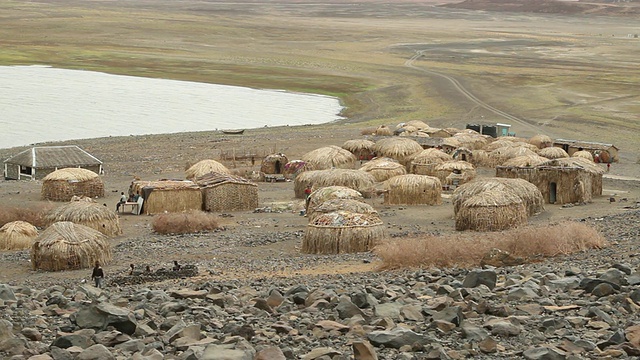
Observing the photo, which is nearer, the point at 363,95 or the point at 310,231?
the point at 310,231

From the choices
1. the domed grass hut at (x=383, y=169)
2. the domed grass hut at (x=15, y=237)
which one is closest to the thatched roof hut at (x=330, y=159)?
the domed grass hut at (x=383, y=169)

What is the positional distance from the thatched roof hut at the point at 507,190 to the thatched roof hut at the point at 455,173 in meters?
8.09

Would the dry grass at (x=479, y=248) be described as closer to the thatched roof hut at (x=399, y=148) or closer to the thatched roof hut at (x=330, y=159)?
the thatched roof hut at (x=330, y=159)

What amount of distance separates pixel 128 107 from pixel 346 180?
46.3 meters

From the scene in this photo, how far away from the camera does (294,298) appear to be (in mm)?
16234

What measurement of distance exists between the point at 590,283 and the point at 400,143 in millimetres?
36799

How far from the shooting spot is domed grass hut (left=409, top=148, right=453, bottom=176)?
157 feet

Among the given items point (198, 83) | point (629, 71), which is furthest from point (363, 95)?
point (629, 71)

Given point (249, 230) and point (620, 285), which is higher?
point (620, 285)

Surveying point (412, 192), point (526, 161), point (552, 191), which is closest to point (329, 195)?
point (412, 192)

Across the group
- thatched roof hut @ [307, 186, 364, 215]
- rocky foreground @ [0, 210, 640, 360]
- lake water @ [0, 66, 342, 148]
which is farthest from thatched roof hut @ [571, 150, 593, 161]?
rocky foreground @ [0, 210, 640, 360]

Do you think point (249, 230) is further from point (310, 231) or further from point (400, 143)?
point (400, 143)

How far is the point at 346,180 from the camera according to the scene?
41812 millimetres

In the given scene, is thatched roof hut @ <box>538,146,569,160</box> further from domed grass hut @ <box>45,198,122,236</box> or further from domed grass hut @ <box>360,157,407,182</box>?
domed grass hut @ <box>45,198,122,236</box>
